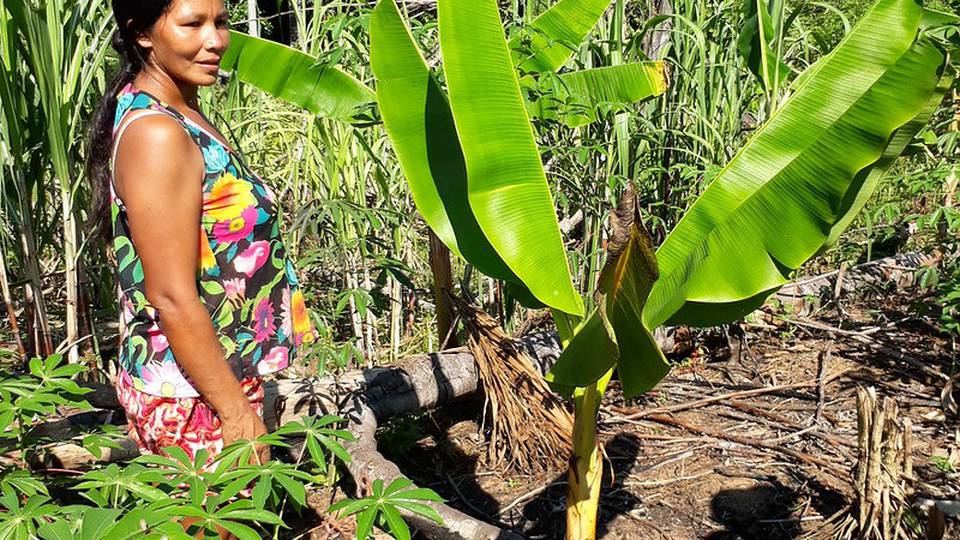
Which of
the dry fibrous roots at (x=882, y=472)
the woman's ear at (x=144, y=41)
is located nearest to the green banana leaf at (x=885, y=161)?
the dry fibrous roots at (x=882, y=472)

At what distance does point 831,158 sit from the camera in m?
1.57

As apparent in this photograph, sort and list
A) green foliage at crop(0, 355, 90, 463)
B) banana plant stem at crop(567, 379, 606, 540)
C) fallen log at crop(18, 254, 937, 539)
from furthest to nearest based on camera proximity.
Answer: fallen log at crop(18, 254, 937, 539)
banana plant stem at crop(567, 379, 606, 540)
green foliage at crop(0, 355, 90, 463)

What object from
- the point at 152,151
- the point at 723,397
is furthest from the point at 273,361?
the point at 723,397

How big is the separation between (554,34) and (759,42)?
637 millimetres

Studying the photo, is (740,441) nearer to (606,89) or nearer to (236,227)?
(606,89)

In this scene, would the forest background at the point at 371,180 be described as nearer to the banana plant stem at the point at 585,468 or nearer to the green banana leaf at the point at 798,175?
the green banana leaf at the point at 798,175

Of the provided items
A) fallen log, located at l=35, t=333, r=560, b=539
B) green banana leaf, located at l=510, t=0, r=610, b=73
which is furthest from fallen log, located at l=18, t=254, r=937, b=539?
green banana leaf, located at l=510, t=0, r=610, b=73

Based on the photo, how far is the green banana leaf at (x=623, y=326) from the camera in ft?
4.83

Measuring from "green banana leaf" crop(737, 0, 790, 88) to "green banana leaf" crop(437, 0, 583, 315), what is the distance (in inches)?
42.1

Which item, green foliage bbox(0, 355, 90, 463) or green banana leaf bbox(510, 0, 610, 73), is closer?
green foliage bbox(0, 355, 90, 463)

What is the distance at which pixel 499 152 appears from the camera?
1.72 metres

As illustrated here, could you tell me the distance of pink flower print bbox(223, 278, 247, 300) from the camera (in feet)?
5.35

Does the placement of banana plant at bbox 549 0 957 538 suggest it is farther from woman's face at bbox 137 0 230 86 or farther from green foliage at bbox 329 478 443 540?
woman's face at bbox 137 0 230 86

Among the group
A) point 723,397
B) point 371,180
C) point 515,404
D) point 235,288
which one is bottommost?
point 723,397
